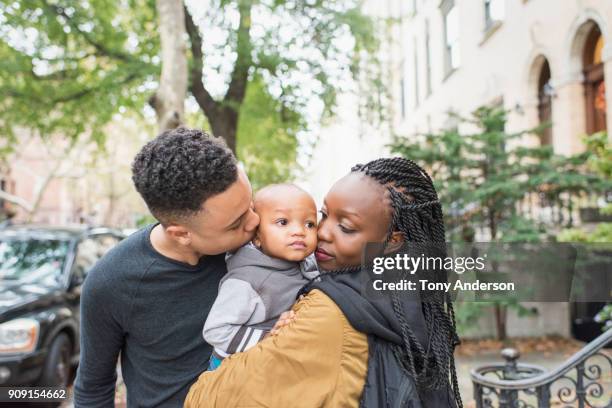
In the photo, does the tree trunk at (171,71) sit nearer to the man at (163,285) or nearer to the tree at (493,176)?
the tree at (493,176)

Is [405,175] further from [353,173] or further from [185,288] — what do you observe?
[185,288]

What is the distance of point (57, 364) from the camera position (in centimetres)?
538

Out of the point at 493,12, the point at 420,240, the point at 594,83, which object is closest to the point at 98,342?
the point at 420,240

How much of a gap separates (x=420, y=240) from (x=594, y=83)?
7.45 meters

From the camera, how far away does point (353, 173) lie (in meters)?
1.65

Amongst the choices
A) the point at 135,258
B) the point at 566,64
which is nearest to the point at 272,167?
the point at 566,64

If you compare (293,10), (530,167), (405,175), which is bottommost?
(405,175)

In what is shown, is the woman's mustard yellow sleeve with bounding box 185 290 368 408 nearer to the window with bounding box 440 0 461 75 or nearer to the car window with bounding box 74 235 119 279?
the car window with bounding box 74 235 119 279

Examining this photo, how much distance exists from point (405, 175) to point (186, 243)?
0.82m

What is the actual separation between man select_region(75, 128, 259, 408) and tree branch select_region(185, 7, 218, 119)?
371 inches

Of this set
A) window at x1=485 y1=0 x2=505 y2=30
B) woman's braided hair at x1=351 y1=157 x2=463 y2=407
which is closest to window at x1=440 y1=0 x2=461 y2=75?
window at x1=485 y1=0 x2=505 y2=30

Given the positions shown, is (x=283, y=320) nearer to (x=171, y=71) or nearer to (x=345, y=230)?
(x=345, y=230)

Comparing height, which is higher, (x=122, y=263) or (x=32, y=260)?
(x=122, y=263)

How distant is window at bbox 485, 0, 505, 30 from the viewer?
6.77m
